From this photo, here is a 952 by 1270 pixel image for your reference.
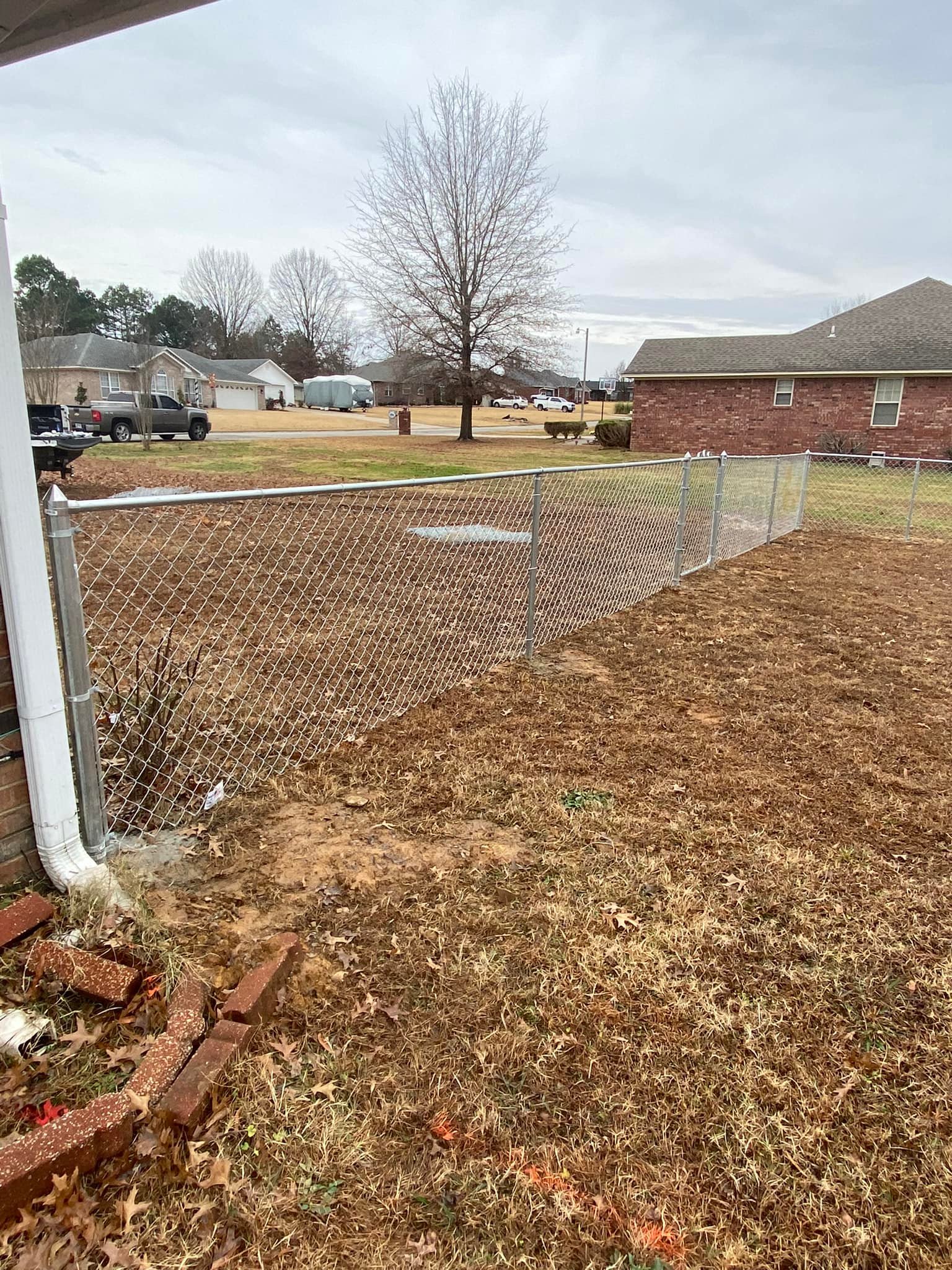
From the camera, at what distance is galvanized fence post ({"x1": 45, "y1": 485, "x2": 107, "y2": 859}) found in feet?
7.29

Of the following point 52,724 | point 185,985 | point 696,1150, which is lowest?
point 696,1150

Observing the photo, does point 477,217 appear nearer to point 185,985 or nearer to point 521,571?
point 521,571

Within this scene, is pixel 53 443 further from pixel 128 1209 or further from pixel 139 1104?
pixel 128 1209

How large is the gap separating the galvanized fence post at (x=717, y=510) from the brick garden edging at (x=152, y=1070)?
22.7 ft

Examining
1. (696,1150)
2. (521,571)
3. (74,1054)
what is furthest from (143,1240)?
(521,571)

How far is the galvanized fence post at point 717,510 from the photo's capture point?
7930mm

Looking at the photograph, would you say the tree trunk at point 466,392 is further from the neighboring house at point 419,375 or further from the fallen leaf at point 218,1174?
the fallen leaf at point 218,1174

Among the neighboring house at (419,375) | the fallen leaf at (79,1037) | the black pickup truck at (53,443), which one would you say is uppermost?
the neighboring house at (419,375)

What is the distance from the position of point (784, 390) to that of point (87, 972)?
2686 centimetres

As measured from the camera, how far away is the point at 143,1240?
1.48 m

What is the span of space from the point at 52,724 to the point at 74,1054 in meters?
0.94

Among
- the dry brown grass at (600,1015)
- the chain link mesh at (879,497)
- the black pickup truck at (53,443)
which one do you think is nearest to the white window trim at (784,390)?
the chain link mesh at (879,497)

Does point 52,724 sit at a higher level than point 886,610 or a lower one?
higher

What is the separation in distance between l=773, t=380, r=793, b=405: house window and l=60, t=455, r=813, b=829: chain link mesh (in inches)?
577
